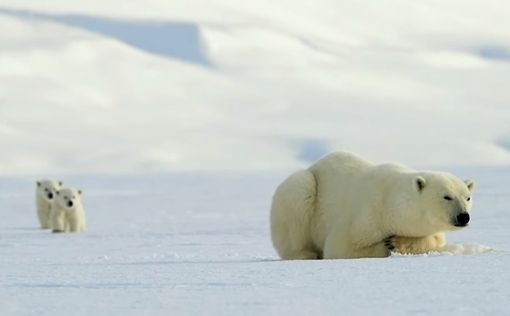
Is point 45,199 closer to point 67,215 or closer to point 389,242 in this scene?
point 67,215

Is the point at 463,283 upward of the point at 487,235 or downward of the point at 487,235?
upward

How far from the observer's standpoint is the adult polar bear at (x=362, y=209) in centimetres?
644

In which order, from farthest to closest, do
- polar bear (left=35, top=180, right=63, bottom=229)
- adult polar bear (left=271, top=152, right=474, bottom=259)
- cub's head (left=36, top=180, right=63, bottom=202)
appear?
1. cub's head (left=36, top=180, right=63, bottom=202)
2. polar bear (left=35, top=180, right=63, bottom=229)
3. adult polar bear (left=271, top=152, right=474, bottom=259)

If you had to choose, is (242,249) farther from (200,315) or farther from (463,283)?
(200,315)

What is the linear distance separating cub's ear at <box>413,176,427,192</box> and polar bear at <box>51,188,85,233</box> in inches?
345

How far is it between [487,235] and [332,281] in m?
5.79

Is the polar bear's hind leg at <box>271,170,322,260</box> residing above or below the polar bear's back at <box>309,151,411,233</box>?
below

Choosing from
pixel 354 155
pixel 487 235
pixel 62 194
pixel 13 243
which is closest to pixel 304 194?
pixel 354 155

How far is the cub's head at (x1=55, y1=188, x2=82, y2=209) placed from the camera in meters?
14.7

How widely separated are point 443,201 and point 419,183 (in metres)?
0.19

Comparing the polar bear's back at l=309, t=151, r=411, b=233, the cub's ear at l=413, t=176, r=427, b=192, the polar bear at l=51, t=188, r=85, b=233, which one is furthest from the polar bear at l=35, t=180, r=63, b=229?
the cub's ear at l=413, t=176, r=427, b=192

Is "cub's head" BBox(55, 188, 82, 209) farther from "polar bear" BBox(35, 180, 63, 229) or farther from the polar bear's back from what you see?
the polar bear's back

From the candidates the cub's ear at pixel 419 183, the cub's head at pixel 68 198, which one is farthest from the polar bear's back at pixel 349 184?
A: the cub's head at pixel 68 198

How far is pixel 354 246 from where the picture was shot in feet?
21.4
